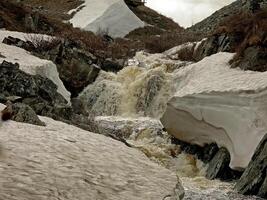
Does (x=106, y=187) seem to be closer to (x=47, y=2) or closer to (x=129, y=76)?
(x=129, y=76)

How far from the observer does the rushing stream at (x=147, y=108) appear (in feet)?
49.0

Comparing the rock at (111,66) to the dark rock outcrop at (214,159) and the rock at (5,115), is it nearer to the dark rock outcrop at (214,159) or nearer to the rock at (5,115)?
the dark rock outcrop at (214,159)

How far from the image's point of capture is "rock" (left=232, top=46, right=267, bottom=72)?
17.0 meters

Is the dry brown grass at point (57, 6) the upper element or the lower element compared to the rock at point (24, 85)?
upper

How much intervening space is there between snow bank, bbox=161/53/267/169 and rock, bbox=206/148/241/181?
0.96 ft

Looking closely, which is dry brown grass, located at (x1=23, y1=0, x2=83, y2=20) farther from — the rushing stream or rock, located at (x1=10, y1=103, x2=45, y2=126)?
rock, located at (x1=10, y1=103, x2=45, y2=126)

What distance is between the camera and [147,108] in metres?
22.8

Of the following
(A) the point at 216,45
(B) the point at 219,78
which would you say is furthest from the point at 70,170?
(A) the point at 216,45

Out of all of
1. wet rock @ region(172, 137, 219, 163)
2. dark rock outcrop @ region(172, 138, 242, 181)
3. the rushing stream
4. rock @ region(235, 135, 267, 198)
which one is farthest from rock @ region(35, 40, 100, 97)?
rock @ region(235, 135, 267, 198)

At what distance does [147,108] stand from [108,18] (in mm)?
26355

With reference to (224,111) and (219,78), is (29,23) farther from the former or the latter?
(224,111)

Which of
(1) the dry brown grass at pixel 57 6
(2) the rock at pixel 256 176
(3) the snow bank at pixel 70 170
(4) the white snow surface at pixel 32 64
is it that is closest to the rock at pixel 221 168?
(2) the rock at pixel 256 176

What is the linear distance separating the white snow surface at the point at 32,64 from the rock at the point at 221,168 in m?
6.08

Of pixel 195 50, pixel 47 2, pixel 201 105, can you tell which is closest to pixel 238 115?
pixel 201 105
